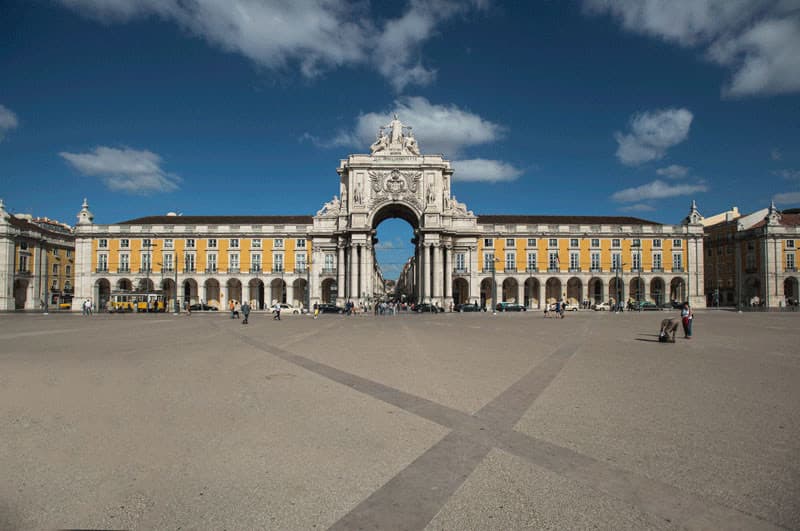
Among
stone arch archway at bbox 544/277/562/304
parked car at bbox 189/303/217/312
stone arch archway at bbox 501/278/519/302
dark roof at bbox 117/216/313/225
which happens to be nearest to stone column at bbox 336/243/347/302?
dark roof at bbox 117/216/313/225

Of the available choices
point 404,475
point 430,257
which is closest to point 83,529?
point 404,475

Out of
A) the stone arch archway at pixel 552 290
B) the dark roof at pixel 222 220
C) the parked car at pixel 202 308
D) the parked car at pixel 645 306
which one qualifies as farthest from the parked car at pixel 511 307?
the parked car at pixel 202 308

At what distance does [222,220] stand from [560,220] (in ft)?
167

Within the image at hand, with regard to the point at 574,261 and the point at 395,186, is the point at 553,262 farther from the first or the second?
the point at 395,186

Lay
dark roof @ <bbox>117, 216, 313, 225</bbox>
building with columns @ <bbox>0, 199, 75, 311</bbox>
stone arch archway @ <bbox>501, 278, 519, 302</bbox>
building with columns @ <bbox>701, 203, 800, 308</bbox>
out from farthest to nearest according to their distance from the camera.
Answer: dark roof @ <bbox>117, 216, 313, 225</bbox> → stone arch archway @ <bbox>501, 278, 519, 302</bbox> → building with columns @ <bbox>701, 203, 800, 308</bbox> → building with columns @ <bbox>0, 199, 75, 311</bbox>

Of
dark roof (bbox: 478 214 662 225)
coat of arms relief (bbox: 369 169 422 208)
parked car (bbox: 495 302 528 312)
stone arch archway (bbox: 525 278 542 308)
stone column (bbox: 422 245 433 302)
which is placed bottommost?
parked car (bbox: 495 302 528 312)

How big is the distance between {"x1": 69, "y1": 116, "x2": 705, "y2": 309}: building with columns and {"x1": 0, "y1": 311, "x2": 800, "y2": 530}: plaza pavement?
54.5 m

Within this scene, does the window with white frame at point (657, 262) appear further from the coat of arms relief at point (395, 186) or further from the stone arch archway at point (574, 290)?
the coat of arms relief at point (395, 186)

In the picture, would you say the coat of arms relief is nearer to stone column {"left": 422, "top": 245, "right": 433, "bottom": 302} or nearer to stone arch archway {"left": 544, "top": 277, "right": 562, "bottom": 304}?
stone column {"left": 422, "top": 245, "right": 433, "bottom": 302}

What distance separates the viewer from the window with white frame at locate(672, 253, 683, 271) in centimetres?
7000

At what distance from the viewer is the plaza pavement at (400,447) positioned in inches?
160

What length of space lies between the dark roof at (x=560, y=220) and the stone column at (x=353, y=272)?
68.7ft

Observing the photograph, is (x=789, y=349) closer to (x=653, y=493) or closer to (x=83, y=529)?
(x=653, y=493)

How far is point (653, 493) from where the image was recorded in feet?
14.4
